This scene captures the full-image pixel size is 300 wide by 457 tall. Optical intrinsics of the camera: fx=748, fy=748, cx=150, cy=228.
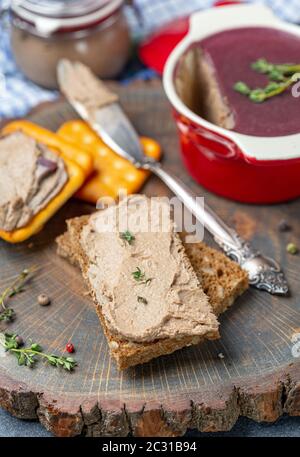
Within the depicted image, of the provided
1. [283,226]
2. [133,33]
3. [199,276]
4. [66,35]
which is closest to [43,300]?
[199,276]

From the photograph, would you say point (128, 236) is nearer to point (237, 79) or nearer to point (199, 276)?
Answer: point (199, 276)

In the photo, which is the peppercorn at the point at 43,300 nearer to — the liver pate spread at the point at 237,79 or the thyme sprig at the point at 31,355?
the thyme sprig at the point at 31,355

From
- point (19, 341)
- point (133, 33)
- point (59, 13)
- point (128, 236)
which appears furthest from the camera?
point (133, 33)

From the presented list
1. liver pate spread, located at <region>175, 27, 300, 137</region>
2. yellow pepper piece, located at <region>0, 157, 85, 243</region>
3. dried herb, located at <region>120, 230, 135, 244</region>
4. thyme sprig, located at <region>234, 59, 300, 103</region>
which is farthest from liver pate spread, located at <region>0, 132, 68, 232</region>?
Result: thyme sprig, located at <region>234, 59, 300, 103</region>

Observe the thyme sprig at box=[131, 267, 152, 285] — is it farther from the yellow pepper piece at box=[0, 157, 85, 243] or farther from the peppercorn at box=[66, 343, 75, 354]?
the yellow pepper piece at box=[0, 157, 85, 243]

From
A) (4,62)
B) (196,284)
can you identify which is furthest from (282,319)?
(4,62)

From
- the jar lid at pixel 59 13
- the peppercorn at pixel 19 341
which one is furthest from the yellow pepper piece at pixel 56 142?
the peppercorn at pixel 19 341
